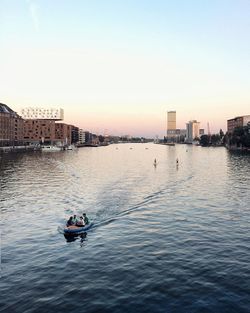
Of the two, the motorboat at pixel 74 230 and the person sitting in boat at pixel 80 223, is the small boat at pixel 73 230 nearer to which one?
the motorboat at pixel 74 230

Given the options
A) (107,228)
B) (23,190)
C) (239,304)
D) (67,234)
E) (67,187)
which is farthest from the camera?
(67,187)

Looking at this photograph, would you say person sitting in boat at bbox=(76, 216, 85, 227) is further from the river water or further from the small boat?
the river water

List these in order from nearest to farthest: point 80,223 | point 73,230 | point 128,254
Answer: point 128,254
point 73,230
point 80,223

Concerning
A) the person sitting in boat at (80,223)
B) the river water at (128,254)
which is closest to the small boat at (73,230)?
the person sitting in boat at (80,223)

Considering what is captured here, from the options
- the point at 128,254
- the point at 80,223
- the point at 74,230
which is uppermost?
the point at 80,223

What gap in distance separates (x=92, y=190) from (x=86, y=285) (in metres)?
55.0

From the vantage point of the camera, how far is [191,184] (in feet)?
322

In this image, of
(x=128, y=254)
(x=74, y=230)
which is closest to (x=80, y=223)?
(x=74, y=230)

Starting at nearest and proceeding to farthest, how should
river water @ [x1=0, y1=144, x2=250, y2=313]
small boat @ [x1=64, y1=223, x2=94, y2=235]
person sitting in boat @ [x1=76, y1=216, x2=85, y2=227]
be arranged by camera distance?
river water @ [x1=0, y1=144, x2=250, y2=313] < small boat @ [x1=64, y1=223, x2=94, y2=235] < person sitting in boat @ [x1=76, y1=216, x2=85, y2=227]

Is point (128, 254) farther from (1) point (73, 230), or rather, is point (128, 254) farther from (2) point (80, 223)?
(2) point (80, 223)

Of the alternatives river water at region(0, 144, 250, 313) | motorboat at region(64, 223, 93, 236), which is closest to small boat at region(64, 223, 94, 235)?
motorboat at region(64, 223, 93, 236)

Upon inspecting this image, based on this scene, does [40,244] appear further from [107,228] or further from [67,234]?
[107,228]

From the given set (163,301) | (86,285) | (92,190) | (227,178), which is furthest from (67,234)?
(227,178)

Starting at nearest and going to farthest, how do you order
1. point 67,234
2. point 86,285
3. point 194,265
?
1. point 86,285
2. point 194,265
3. point 67,234
